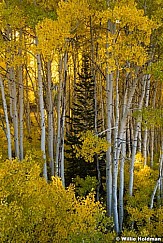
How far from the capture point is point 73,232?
700 cm

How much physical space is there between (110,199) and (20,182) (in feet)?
12.5

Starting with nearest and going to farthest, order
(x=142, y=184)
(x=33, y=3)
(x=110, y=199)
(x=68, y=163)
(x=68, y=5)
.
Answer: (x=68, y=5) → (x=33, y=3) → (x=110, y=199) → (x=142, y=184) → (x=68, y=163)

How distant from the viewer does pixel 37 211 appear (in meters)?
6.46

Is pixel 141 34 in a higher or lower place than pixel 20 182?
higher

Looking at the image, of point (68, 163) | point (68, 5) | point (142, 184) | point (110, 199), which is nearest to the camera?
point (68, 5)

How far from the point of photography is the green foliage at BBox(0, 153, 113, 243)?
6336 mm

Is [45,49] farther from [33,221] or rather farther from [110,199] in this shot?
[110,199]

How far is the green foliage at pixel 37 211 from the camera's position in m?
6.34

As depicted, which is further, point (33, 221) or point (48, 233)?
point (48, 233)

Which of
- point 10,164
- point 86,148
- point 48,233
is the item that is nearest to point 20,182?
point 10,164

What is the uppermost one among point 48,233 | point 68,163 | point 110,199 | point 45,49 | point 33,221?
point 45,49

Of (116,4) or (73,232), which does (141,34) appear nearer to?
(116,4)

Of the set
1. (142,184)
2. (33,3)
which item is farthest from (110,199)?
(33,3)

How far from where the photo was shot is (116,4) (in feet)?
25.3
